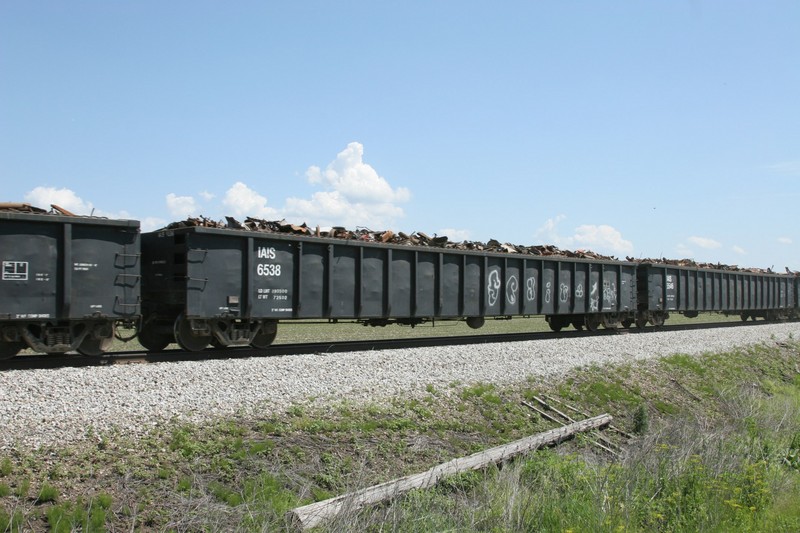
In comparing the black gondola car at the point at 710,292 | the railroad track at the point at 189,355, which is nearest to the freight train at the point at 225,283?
the railroad track at the point at 189,355

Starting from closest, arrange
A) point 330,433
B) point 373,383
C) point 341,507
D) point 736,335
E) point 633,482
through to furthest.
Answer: point 341,507 < point 633,482 < point 330,433 < point 373,383 < point 736,335

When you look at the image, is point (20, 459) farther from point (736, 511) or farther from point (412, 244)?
point (412, 244)

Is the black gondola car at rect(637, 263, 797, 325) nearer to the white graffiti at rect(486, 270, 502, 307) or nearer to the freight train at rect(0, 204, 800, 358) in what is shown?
the freight train at rect(0, 204, 800, 358)

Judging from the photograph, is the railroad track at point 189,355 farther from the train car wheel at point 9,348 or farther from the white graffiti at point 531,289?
the white graffiti at point 531,289

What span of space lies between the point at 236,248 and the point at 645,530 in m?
10.1

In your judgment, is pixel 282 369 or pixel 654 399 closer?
pixel 282 369

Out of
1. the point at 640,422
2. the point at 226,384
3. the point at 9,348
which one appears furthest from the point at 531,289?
the point at 9,348

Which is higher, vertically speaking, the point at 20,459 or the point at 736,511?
the point at 20,459

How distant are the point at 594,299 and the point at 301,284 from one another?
1350 centimetres

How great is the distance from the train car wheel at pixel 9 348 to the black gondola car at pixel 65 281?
16mm

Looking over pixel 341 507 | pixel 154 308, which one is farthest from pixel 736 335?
pixel 341 507

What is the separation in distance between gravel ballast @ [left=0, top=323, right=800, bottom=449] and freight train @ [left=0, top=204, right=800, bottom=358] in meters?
1.86

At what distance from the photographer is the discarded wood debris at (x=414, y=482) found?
21.0ft

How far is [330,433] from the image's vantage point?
29.5 feet
